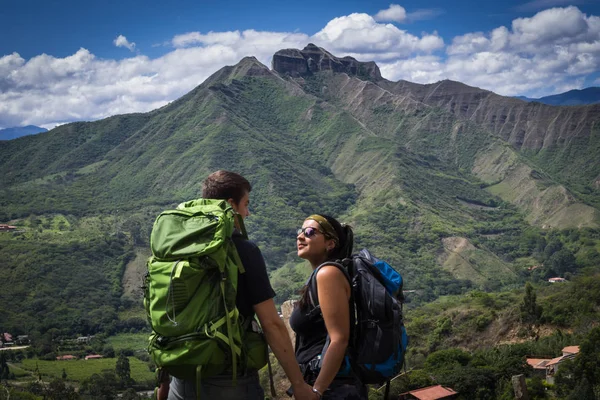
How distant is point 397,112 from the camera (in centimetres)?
18738

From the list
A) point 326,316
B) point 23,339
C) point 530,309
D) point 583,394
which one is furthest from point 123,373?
point 326,316

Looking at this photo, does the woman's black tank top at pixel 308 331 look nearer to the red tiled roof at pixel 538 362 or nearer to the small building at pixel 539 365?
the small building at pixel 539 365

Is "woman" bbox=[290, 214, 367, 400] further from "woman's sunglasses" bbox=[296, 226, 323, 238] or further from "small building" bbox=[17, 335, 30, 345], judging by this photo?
"small building" bbox=[17, 335, 30, 345]

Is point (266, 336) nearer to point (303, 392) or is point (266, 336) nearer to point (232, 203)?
point (303, 392)

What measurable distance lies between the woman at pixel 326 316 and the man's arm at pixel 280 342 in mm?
152

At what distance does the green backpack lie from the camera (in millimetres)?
3258

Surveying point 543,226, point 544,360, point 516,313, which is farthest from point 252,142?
point 544,360

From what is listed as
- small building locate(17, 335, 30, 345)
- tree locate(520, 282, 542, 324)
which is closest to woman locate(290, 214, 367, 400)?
tree locate(520, 282, 542, 324)

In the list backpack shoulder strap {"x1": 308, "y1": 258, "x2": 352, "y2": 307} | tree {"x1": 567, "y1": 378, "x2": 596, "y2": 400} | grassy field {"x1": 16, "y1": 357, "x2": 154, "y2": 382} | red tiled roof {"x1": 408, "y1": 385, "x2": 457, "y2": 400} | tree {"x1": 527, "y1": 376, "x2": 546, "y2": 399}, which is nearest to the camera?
backpack shoulder strap {"x1": 308, "y1": 258, "x2": 352, "y2": 307}

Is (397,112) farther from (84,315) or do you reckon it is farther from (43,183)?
(84,315)

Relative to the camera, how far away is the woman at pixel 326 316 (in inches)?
145

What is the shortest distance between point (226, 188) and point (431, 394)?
49.9 feet

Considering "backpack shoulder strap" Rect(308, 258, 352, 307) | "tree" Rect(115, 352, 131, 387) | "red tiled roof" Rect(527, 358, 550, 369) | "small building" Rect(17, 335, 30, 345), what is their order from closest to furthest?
"backpack shoulder strap" Rect(308, 258, 352, 307)
"red tiled roof" Rect(527, 358, 550, 369)
"tree" Rect(115, 352, 131, 387)
"small building" Rect(17, 335, 30, 345)

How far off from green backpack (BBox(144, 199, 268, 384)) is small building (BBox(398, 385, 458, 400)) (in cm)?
1466
